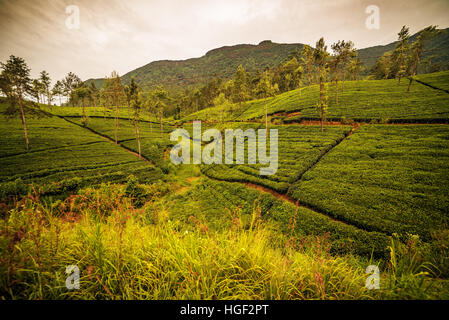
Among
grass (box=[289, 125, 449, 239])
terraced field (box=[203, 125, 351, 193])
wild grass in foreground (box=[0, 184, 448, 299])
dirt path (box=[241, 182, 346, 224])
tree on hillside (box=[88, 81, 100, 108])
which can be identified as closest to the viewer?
wild grass in foreground (box=[0, 184, 448, 299])

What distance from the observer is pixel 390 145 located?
17.2m

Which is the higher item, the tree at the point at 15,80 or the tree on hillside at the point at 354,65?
the tree on hillside at the point at 354,65

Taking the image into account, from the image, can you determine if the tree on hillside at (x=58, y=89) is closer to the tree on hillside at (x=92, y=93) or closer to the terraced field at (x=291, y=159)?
the tree on hillside at (x=92, y=93)

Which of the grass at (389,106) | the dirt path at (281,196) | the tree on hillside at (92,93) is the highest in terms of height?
the tree on hillside at (92,93)

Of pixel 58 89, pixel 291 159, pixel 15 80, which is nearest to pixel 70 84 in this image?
pixel 58 89

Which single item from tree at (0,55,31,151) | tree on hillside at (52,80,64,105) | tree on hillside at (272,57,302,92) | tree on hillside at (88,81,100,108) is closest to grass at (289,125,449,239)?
tree at (0,55,31,151)

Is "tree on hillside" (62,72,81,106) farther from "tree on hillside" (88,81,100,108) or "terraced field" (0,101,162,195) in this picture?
"terraced field" (0,101,162,195)

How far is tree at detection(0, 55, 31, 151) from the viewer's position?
838 inches

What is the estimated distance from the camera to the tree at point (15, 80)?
838 inches

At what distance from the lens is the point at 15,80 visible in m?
21.9

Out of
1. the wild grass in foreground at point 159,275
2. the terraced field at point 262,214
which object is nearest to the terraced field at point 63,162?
the terraced field at point 262,214

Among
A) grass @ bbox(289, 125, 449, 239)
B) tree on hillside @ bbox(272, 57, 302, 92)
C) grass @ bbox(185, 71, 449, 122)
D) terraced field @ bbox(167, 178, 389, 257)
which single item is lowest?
terraced field @ bbox(167, 178, 389, 257)
